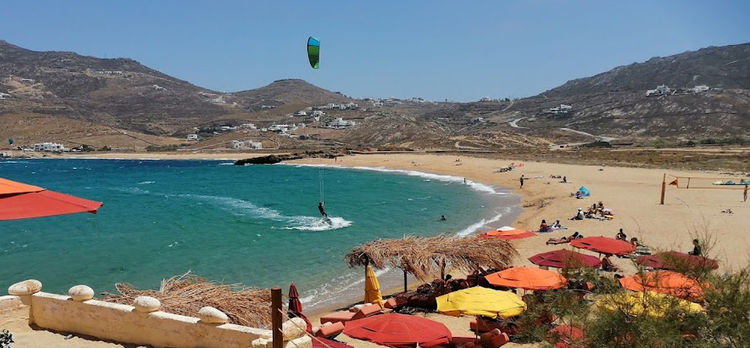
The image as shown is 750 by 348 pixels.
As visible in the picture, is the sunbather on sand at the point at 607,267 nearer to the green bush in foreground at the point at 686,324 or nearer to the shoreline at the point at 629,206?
the shoreline at the point at 629,206

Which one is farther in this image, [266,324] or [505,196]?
[505,196]

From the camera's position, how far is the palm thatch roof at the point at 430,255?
1231cm

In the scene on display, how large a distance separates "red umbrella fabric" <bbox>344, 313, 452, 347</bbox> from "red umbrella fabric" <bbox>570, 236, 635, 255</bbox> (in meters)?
6.35

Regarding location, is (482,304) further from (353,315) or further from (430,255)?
(430,255)

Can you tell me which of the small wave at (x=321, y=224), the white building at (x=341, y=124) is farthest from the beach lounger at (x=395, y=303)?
the white building at (x=341, y=124)

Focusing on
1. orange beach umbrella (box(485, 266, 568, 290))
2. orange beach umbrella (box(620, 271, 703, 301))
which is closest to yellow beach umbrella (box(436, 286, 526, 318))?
orange beach umbrella (box(485, 266, 568, 290))

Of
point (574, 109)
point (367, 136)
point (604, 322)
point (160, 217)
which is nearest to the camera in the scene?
point (604, 322)

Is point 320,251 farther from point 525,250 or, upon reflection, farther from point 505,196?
point 505,196

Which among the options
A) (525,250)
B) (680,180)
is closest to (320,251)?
(525,250)

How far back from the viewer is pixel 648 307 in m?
5.32

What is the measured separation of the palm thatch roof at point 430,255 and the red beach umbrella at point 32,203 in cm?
795

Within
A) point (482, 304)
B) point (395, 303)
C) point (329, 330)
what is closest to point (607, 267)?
point (395, 303)

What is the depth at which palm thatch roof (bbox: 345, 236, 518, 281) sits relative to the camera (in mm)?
12312

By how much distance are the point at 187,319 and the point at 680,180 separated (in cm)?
3713
